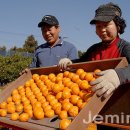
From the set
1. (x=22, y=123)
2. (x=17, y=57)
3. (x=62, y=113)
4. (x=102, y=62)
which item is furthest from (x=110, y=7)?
(x=17, y=57)

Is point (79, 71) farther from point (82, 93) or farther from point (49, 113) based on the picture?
point (49, 113)

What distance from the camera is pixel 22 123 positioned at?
2711 millimetres

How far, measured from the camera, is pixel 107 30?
120 inches

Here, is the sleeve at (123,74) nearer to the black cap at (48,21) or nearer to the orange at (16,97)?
the orange at (16,97)

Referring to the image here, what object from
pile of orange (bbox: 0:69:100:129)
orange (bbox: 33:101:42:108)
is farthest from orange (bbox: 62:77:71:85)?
orange (bbox: 33:101:42:108)

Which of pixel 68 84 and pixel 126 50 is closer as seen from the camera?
pixel 126 50

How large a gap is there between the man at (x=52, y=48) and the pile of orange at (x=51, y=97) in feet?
4.18

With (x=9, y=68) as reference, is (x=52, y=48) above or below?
below

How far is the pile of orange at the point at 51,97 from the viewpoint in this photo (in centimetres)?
267

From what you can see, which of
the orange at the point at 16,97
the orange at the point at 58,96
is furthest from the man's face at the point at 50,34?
the orange at the point at 58,96

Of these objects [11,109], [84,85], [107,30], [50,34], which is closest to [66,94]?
[84,85]

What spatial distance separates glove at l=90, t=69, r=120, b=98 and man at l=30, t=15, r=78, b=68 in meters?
2.65

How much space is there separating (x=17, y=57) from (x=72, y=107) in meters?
17.6

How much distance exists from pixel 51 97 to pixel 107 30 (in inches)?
33.7
